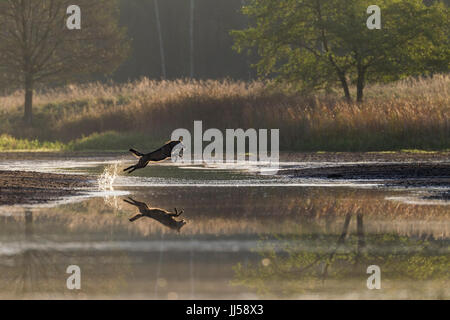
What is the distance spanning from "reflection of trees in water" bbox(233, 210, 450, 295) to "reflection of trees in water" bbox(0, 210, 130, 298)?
1.10 m

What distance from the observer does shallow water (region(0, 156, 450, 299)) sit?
24.2 ft

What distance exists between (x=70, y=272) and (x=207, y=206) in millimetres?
6125

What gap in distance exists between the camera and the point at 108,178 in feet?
66.5

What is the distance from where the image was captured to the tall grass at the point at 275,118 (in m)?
31.0

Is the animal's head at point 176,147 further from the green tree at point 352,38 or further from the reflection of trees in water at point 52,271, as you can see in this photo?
the green tree at point 352,38

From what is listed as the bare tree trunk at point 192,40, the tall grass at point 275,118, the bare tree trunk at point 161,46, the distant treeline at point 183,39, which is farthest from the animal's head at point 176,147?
the bare tree trunk at point 192,40

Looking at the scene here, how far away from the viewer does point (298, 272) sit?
802 cm

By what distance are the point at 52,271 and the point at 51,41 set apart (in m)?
42.0

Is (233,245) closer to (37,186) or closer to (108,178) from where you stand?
(37,186)

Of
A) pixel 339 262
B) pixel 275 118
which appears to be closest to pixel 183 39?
pixel 275 118

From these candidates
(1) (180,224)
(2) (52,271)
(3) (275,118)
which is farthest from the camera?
(3) (275,118)

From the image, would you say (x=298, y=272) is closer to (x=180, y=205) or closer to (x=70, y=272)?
(x=70, y=272)

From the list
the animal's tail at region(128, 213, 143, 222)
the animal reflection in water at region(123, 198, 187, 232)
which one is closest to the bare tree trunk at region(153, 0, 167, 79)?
the animal reflection in water at region(123, 198, 187, 232)
